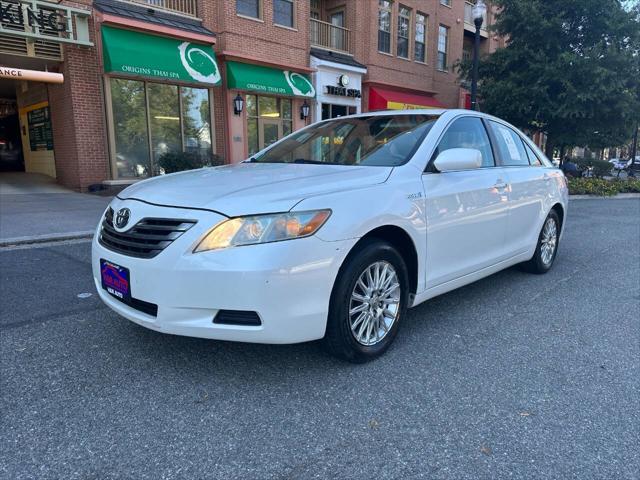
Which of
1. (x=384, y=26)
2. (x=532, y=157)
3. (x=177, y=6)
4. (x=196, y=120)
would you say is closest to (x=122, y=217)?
(x=532, y=157)

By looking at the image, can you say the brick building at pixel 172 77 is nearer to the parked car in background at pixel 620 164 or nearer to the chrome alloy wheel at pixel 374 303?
the chrome alloy wheel at pixel 374 303

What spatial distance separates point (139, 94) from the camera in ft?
41.2

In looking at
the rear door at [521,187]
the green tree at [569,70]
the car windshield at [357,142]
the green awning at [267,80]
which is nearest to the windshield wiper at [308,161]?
the car windshield at [357,142]

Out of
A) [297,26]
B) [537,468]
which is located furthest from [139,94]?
[537,468]

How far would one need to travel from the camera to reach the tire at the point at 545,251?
16.9 feet

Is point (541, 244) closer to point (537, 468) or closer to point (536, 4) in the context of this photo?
point (537, 468)

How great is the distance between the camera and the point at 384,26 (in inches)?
768

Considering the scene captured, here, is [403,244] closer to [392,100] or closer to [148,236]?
[148,236]

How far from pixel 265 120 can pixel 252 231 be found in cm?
1379

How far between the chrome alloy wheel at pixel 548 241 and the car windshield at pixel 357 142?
2230 mm

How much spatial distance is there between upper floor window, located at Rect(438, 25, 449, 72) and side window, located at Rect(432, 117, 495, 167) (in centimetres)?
2034

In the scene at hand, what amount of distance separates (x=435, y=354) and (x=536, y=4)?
16.9m

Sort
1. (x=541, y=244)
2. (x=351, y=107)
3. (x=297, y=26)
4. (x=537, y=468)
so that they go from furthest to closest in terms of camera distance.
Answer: (x=351, y=107) → (x=297, y=26) → (x=541, y=244) → (x=537, y=468)

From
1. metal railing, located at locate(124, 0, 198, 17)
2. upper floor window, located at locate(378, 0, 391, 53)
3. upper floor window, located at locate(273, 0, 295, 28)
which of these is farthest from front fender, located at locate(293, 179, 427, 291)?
upper floor window, located at locate(378, 0, 391, 53)
